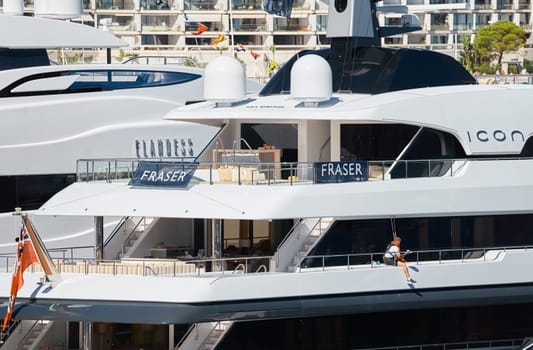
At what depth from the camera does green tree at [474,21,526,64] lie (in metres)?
60.8

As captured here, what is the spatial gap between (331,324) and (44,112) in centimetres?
997

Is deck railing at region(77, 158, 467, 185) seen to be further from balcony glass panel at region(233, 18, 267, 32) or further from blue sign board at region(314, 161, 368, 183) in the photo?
balcony glass panel at region(233, 18, 267, 32)

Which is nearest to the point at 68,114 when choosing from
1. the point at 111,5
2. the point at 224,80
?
the point at 224,80

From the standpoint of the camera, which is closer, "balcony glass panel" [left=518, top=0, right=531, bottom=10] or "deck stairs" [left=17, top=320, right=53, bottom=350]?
"deck stairs" [left=17, top=320, right=53, bottom=350]

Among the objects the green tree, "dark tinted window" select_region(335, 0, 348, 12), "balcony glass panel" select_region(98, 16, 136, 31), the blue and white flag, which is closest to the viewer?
"dark tinted window" select_region(335, 0, 348, 12)

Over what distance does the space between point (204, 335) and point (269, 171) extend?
2767mm

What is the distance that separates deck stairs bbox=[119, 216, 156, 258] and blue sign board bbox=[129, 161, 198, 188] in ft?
6.73

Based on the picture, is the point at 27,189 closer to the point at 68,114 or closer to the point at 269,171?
the point at 68,114

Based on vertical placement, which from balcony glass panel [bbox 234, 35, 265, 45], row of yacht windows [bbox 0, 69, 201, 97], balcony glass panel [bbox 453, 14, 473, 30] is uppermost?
row of yacht windows [bbox 0, 69, 201, 97]

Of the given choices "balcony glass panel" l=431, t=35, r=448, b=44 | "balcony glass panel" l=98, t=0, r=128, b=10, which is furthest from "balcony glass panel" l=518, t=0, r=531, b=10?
"balcony glass panel" l=98, t=0, r=128, b=10

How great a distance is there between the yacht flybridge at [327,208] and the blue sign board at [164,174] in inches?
0.9

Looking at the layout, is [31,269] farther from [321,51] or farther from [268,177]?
[321,51]

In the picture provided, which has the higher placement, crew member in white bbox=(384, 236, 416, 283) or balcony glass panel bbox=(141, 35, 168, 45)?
balcony glass panel bbox=(141, 35, 168, 45)

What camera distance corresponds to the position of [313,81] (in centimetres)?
2472
